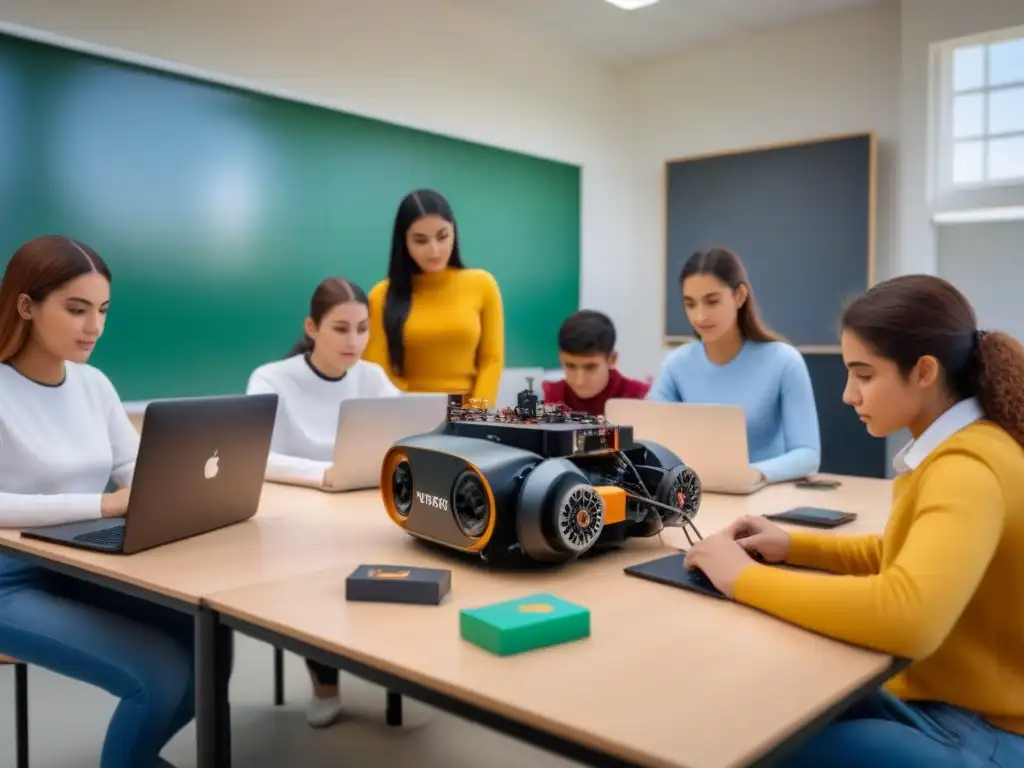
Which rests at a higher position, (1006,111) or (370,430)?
(1006,111)

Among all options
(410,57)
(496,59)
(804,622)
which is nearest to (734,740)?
(804,622)

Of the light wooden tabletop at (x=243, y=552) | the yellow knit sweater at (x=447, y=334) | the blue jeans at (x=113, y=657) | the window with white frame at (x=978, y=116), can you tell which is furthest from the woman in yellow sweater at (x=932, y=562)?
the window with white frame at (x=978, y=116)

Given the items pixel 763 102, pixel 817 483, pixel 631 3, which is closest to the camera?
pixel 817 483

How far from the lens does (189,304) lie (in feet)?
10.1

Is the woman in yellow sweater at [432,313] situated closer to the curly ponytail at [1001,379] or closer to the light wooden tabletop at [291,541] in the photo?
the light wooden tabletop at [291,541]

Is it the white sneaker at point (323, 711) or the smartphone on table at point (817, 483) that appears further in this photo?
the white sneaker at point (323, 711)

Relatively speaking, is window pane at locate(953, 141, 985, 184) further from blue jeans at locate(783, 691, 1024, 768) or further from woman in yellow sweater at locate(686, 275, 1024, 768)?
blue jeans at locate(783, 691, 1024, 768)

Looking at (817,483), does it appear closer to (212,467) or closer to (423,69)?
(212,467)

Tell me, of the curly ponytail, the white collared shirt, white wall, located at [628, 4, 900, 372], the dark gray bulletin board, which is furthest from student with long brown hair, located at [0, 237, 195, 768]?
white wall, located at [628, 4, 900, 372]

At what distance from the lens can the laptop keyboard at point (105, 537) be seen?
142 cm

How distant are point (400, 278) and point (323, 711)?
1341mm

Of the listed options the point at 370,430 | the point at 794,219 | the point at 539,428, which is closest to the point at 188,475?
the point at 370,430

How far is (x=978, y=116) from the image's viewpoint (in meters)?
3.90

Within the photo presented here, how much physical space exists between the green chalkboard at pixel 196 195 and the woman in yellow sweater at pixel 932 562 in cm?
236
